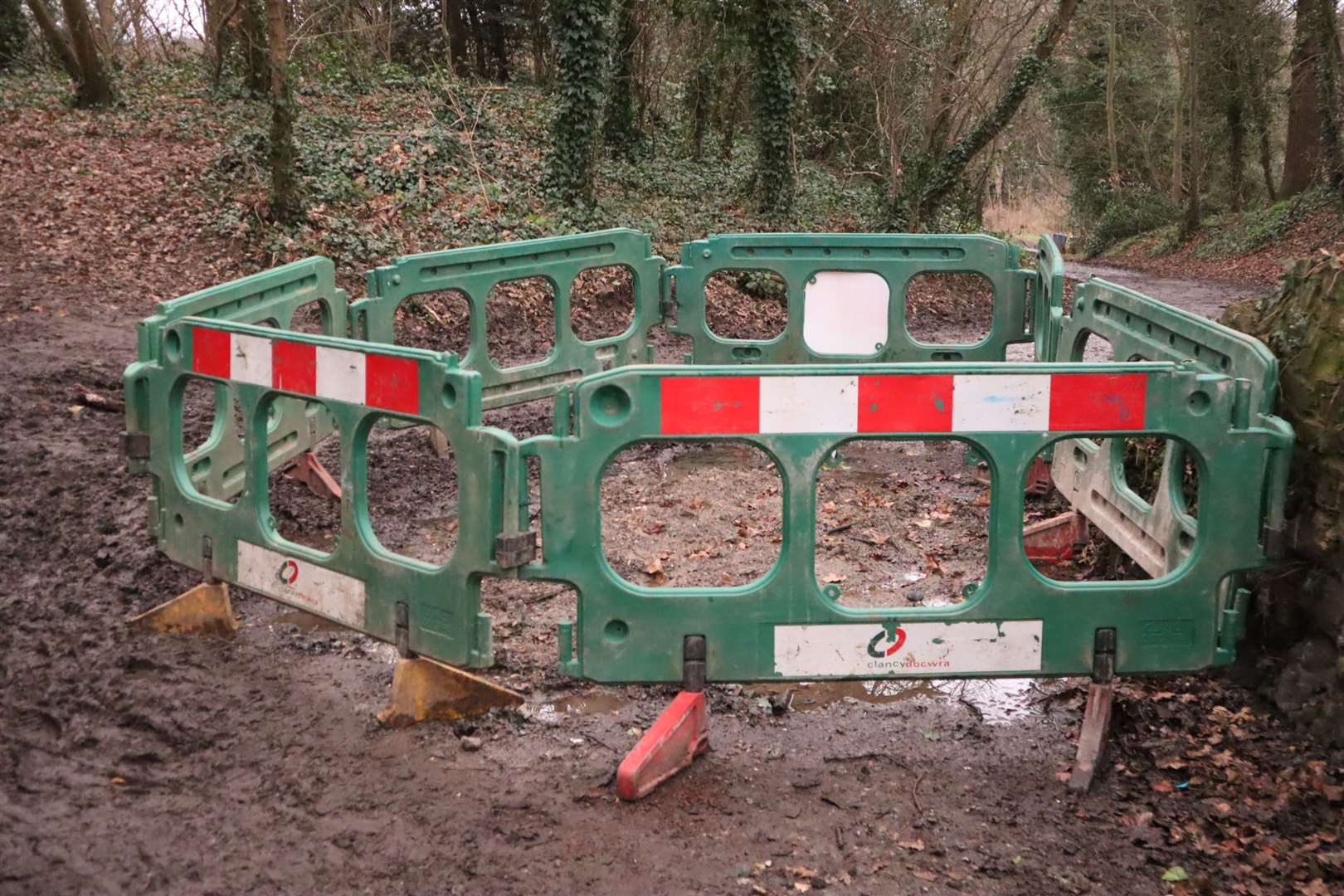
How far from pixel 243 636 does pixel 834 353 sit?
489 cm

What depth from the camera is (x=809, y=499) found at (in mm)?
4578

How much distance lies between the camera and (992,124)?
21938mm

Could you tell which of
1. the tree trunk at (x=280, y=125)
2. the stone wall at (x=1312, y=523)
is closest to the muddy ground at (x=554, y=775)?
the stone wall at (x=1312, y=523)

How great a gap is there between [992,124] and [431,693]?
19201mm

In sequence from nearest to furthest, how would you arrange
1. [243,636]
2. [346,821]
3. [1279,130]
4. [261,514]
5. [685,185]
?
[346,821], [261,514], [243,636], [685,185], [1279,130]

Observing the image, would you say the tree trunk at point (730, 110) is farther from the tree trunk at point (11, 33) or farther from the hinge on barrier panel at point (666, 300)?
the hinge on barrier panel at point (666, 300)

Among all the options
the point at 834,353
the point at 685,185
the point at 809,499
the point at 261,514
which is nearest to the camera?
the point at 809,499

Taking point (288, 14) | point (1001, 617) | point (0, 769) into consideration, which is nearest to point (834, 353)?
point (1001, 617)

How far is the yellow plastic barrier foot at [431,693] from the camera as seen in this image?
4.91 metres

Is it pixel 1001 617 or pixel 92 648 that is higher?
pixel 1001 617

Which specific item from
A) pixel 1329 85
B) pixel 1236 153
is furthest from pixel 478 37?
pixel 1236 153

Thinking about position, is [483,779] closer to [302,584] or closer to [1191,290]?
[302,584]

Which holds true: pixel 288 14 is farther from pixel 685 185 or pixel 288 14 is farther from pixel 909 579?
pixel 909 579

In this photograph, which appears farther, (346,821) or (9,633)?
(9,633)
